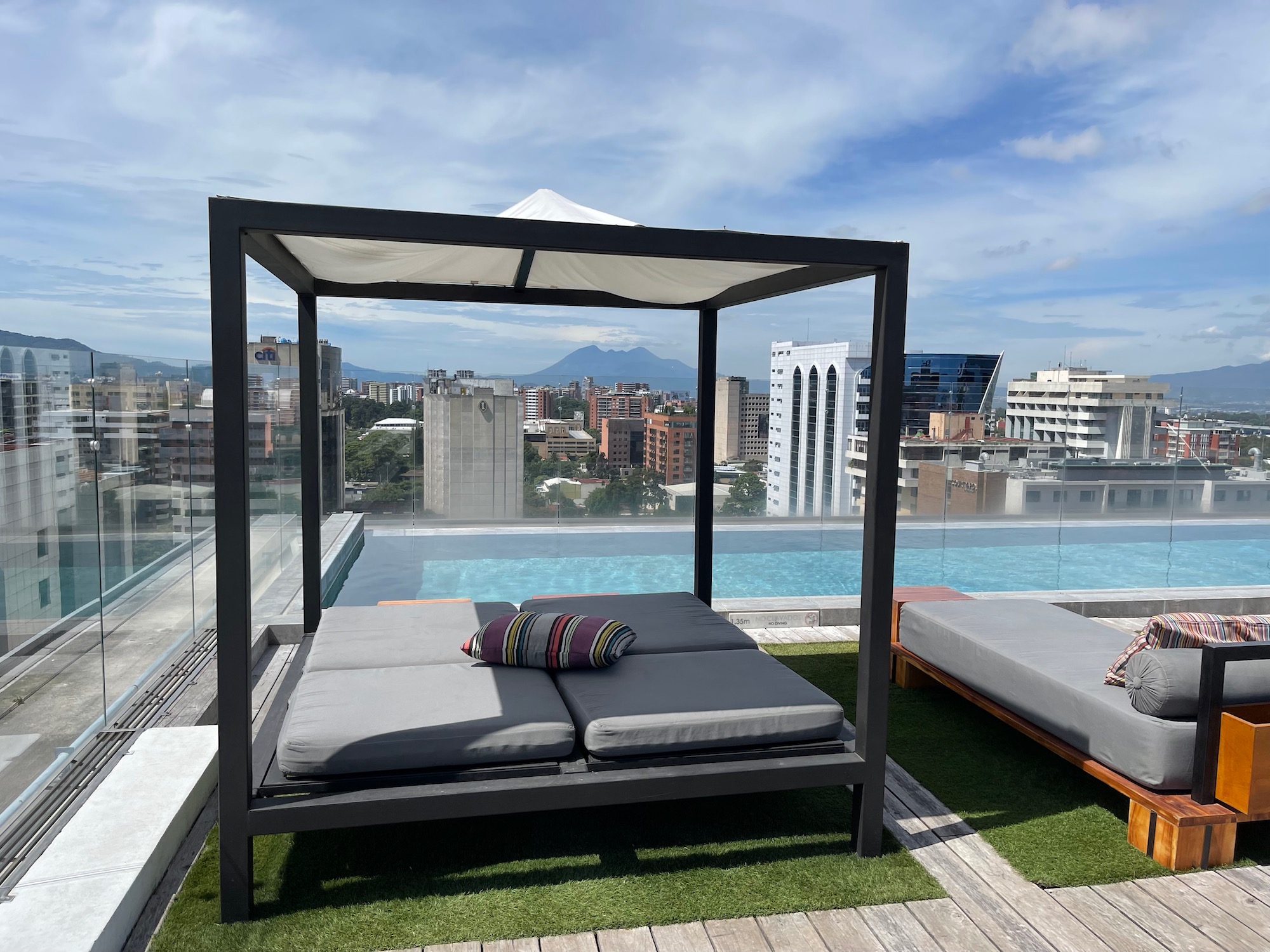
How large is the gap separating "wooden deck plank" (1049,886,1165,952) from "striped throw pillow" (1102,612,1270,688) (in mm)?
842

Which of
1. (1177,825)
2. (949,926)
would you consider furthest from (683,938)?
(1177,825)

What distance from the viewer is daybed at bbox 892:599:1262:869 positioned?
2.69 metres

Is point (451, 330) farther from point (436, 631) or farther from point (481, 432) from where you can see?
point (436, 631)

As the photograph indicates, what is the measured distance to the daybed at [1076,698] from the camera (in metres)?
2.69

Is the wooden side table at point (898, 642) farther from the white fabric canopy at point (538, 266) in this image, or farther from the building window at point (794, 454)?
the building window at point (794, 454)

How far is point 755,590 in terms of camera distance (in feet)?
30.6

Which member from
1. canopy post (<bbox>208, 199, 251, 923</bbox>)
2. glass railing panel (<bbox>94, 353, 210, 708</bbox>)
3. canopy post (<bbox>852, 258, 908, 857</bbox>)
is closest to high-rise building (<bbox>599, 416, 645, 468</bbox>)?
glass railing panel (<bbox>94, 353, 210, 708</bbox>)

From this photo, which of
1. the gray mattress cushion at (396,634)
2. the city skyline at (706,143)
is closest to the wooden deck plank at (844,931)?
the gray mattress cushion at (396,634)

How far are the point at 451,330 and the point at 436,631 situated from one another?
3304cm

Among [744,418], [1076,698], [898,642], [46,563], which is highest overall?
[744,418]

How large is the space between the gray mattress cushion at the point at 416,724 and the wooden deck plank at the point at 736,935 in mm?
644

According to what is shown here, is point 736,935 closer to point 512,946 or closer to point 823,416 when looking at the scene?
point 512,946

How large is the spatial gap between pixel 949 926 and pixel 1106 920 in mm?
448

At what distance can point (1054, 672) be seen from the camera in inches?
127
